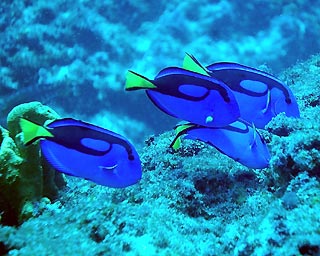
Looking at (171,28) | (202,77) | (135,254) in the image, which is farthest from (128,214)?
(171,28)

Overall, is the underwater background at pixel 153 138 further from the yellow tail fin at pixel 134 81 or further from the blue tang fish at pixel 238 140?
the yellow tail fin at pixel 134 81

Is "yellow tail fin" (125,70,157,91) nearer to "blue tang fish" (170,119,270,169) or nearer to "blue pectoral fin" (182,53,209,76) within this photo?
"blue pectoral fin" (182,53,209,76)

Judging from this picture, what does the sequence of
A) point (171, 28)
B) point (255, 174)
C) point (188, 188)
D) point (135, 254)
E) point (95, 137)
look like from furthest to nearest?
point (171, 28)
point (255, 174)
point (188, 188)
point (95, 137)
point (135, 254)

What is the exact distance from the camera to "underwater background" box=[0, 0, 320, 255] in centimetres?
193

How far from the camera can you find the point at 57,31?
26.2 feet

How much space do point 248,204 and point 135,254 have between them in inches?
32.8

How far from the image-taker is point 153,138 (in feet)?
13.2

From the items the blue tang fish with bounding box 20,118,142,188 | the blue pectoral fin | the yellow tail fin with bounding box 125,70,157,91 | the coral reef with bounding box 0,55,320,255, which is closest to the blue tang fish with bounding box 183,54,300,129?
the blue pectoral fin

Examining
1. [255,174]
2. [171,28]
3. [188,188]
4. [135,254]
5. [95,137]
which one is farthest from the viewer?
[171,28]

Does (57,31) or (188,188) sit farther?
(57,31)

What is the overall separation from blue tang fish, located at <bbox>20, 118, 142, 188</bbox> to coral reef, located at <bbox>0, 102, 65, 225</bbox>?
47.4 inches

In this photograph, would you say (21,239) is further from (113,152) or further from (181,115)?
(181,115)

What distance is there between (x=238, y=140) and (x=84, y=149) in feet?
3.30

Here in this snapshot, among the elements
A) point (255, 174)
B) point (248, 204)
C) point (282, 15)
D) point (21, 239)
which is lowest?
point (21, 239)
